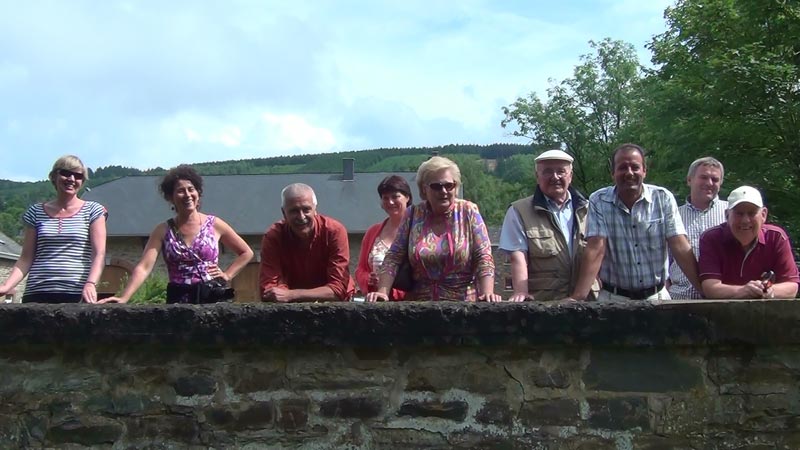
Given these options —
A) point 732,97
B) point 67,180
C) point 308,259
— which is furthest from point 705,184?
point 732,97

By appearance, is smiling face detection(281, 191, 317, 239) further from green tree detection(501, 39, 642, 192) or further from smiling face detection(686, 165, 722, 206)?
green tree detection(501, 39, 642, 192)

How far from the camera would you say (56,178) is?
15.7 ft

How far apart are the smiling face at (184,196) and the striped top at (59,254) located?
1.85 ft

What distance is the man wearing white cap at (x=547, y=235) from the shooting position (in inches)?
171

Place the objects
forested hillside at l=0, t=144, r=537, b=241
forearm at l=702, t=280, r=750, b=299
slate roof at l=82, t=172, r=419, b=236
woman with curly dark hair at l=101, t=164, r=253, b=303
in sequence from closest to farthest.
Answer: forearm at l=702, t=280, r=750, b=299 < woman with curly dark hair at l=101, t=164, r=253, b=303 < slate roof at l=82, t=172, r=419, b=236 < forested hillside at l=0, t=144, r=537, b=241

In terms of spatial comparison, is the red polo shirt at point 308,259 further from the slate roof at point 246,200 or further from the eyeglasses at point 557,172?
the slate roof at point 246,200

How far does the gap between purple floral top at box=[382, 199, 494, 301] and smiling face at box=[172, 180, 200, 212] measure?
1313mm

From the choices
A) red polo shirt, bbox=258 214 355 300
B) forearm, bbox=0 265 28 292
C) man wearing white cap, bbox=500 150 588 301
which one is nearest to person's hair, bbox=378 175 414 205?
red polo shirt, bbox=258 214 355 300

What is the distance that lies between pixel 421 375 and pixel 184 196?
2098 millimetres

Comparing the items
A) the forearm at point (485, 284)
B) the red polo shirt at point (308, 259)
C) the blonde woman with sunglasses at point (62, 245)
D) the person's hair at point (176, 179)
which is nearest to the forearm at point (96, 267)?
the blonde woman with sunglasses at point (62, 245)

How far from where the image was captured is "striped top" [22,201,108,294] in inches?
186

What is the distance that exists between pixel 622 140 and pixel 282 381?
80.7 feet

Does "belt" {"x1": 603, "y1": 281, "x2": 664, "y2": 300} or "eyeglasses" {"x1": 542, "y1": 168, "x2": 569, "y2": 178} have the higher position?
"eyeglasses" {"x1": 542, "y1": 168, "x2": 569, "y2": 178}

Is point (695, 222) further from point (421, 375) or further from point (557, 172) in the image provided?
point (421, 375)
